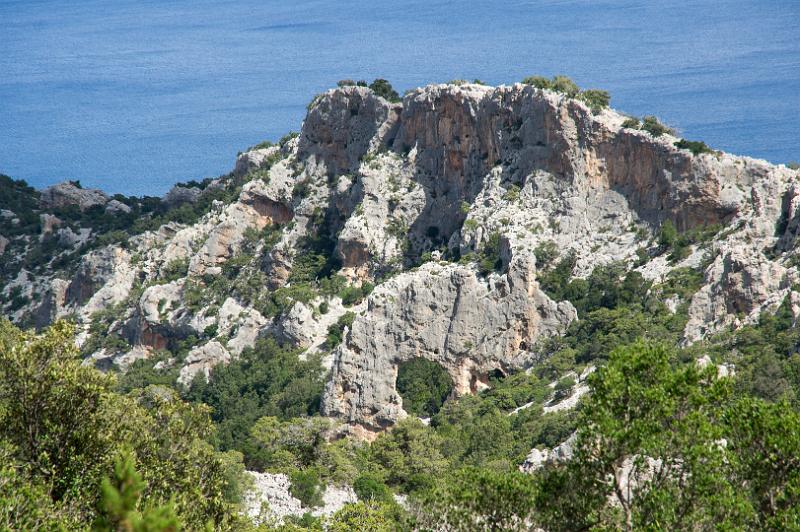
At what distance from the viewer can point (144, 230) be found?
296 feet

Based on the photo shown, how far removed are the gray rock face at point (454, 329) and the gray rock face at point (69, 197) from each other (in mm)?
46488

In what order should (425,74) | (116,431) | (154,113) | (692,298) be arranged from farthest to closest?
(154,113) < (425,74) < (692,298) < (116,431)

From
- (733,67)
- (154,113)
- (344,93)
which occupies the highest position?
(344,93)

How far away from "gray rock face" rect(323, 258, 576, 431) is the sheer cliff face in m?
0.08

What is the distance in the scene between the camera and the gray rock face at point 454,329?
60.8 meters

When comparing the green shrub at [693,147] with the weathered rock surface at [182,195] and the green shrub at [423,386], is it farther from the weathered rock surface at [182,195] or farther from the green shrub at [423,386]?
the weathered rock surface at [182,195]

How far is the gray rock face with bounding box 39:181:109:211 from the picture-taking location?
335 ft

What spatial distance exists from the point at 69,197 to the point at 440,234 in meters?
43.1

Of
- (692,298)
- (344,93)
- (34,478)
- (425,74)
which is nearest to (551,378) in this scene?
(692,298)

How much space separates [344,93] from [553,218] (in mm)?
21015

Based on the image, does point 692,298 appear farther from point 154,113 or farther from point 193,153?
point 154,113

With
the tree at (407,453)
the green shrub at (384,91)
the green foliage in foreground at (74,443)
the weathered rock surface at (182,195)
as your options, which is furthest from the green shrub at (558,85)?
the green foliage in foreground at (74,443)

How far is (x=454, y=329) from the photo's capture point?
6228 cm

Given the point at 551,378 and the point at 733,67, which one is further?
the point at 733,67
